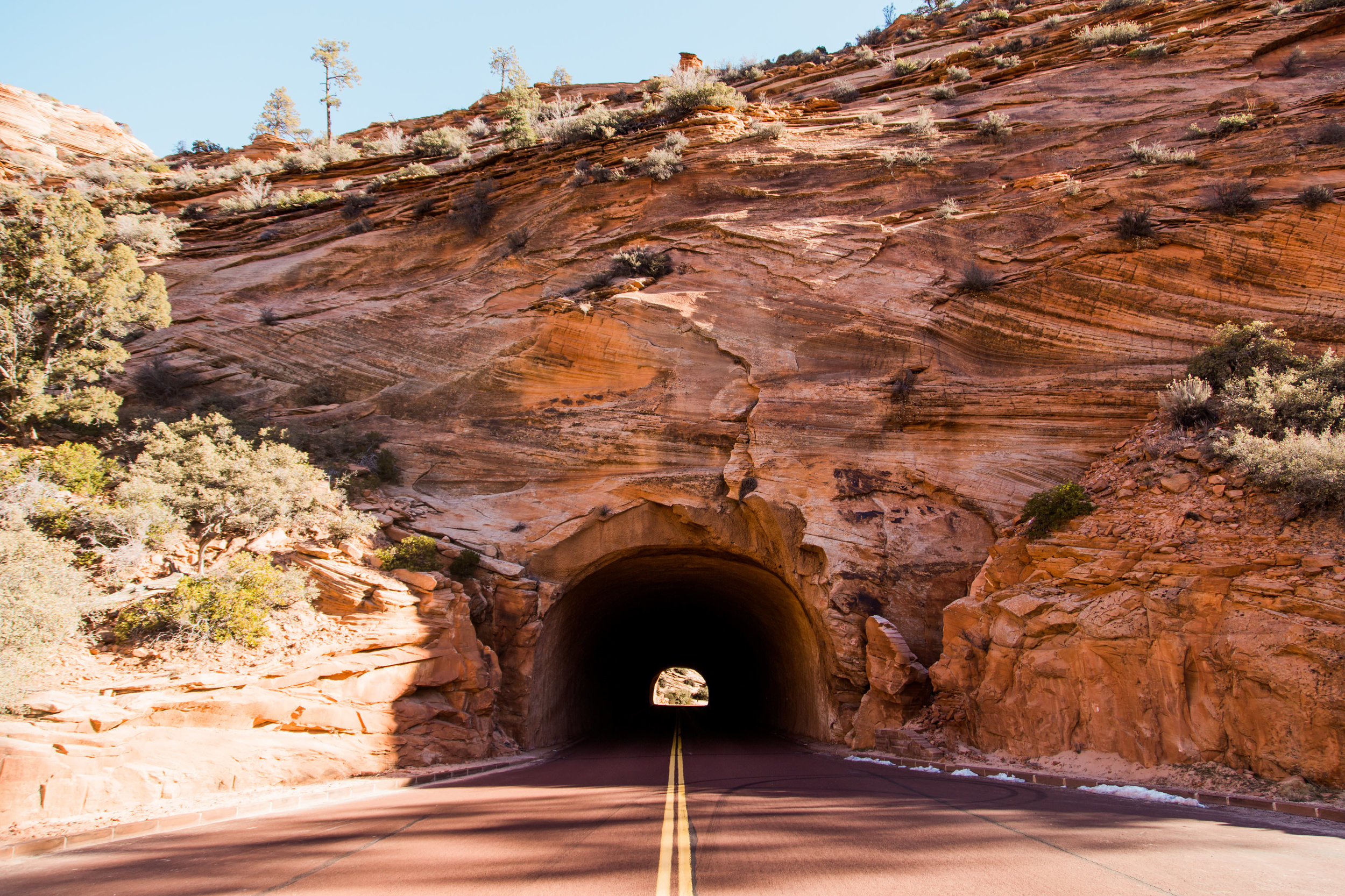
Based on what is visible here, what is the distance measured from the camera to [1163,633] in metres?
10.7

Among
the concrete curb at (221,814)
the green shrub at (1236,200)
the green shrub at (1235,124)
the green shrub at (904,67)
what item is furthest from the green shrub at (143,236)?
the green shrub at (1235,124)

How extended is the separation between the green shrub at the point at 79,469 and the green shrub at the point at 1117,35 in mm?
28476

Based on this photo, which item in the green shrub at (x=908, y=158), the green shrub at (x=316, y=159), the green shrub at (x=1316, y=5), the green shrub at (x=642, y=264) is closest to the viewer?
the green shrub at (x=908, y=158)

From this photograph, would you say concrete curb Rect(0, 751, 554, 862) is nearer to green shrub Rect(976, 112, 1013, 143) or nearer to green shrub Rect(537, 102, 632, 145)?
green shrub Rect(537, 102, 632, 145)

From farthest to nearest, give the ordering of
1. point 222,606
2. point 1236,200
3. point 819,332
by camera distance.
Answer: point 819,332 → point 1236,200 → point 222,606

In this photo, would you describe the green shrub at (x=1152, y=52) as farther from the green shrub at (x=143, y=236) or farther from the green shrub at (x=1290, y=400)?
the green shrub at (x=143, y=236)

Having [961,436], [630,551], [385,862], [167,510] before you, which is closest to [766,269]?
[961,436]

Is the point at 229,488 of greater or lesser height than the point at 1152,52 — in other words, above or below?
below

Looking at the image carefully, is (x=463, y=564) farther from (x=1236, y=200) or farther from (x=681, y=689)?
(x=681, y=689)

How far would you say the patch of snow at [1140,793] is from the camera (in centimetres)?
876

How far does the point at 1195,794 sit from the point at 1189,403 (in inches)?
294

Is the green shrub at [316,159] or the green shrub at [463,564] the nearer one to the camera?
the green shrub at [463,564]

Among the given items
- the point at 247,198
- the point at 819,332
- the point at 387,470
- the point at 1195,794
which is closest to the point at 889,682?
the point at 1195,794

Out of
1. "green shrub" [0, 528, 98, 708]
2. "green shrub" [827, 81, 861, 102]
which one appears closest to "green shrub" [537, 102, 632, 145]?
"green shrub" [827, 81, 861, 102]
